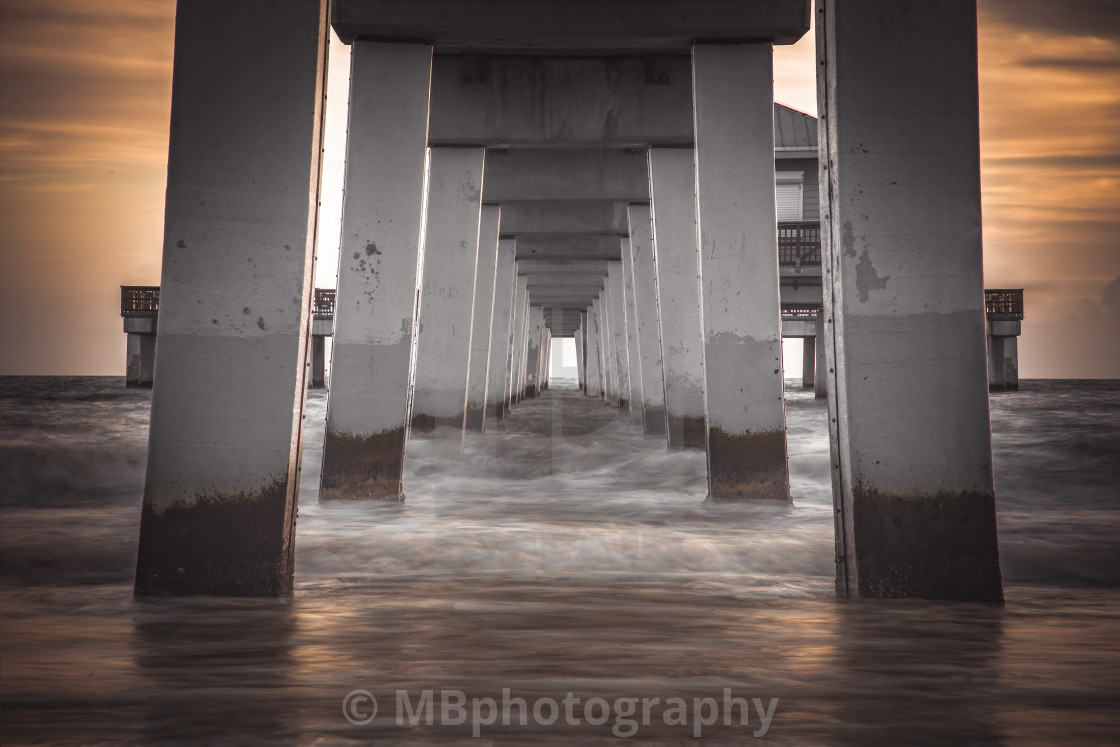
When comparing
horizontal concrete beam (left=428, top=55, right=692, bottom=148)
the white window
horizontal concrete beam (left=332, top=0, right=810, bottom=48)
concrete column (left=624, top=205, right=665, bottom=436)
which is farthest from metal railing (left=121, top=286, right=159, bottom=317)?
horizontal concrete beam (left=332, top=0, right=810, bottom=48)

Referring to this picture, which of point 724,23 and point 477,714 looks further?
point 724,23

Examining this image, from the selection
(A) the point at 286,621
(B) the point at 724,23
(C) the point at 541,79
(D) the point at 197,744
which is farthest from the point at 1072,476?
(D) the point at 197,744

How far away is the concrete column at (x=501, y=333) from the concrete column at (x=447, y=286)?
897 cm

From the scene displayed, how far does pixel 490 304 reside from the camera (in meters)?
21.7

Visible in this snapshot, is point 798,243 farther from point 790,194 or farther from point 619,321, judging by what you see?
point 619,321

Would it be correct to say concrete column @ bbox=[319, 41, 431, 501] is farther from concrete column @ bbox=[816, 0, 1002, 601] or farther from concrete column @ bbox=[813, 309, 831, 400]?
concrete column @ bbox=[813, 309, 831, 400]

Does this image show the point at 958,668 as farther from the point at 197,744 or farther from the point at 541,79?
the point at 541,79

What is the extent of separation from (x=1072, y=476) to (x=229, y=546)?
1174 centimetres

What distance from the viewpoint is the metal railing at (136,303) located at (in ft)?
145

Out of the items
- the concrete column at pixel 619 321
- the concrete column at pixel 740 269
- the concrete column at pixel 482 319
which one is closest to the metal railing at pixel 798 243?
the concrete column at pixel 619 321

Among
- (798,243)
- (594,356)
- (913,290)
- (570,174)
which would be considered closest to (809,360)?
(594,356)

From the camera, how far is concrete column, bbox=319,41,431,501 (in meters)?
9.01

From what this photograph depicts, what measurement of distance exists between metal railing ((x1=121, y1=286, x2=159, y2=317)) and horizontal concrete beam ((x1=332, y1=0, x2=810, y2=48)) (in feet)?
129

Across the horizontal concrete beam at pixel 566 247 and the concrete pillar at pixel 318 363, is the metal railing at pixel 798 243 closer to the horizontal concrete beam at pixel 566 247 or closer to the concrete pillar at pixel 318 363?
the horizontal concrete beam at pixel 566 247
